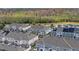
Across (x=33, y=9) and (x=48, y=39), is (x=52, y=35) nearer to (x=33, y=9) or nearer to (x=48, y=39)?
(x=48, y=39)

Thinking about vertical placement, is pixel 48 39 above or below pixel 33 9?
below
